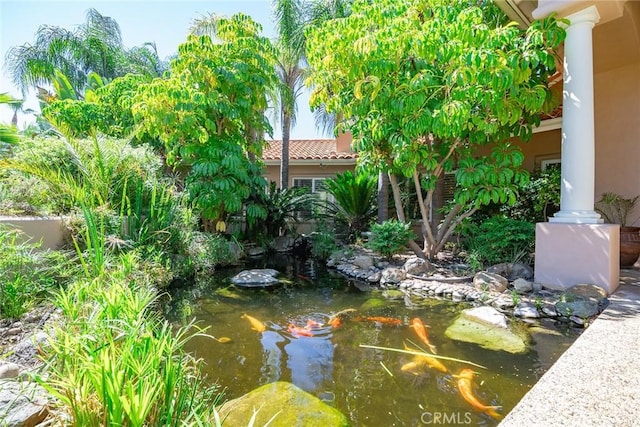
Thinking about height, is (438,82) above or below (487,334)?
above

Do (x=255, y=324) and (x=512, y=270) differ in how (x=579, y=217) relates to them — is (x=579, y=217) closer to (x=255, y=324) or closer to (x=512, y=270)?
(x=512, y=270)

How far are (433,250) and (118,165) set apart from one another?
6468mm

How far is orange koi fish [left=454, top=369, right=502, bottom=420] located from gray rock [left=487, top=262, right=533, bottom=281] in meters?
3.56

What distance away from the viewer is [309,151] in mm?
15781

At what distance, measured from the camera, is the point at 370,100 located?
21.0ft

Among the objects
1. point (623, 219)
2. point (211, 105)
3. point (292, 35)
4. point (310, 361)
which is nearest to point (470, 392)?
point (310, 361)

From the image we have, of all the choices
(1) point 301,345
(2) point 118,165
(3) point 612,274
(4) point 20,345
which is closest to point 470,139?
(3) point 612,274

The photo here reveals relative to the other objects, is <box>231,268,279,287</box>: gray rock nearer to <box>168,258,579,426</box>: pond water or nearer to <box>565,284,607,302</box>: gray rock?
<box>168,258,579,426</box>: pond water

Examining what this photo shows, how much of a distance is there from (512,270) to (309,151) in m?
11.0

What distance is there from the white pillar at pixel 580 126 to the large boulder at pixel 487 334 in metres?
2.31

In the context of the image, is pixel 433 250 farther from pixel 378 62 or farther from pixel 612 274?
pixel 378 62

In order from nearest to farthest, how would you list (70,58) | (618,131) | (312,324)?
(312,324) < (618,131) < (70,58)

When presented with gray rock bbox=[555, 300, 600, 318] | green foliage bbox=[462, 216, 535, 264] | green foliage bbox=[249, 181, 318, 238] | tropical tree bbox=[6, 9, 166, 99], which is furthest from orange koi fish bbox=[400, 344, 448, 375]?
tropical tree bbox=[6, 9, 166, 99]

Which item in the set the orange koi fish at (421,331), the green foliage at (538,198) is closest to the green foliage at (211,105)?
the orange koi fish at (421,331)
